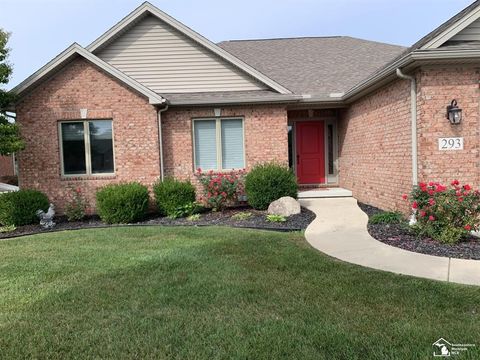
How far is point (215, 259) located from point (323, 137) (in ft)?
28.9

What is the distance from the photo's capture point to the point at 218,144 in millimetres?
11062

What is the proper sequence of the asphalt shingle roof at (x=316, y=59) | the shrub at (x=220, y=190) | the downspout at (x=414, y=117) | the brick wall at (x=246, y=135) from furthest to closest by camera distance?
the asphalt shingle roof at (x=316, y=59), the brick wall at (x=246, y=135), the shrub at (x=220, y=190), the downspout at (x=414, y=117)

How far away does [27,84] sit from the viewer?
970 centimetres

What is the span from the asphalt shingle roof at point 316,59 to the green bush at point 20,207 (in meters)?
7.93

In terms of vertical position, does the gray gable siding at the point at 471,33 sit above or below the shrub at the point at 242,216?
above

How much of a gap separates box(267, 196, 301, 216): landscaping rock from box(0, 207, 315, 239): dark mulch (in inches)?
6.3

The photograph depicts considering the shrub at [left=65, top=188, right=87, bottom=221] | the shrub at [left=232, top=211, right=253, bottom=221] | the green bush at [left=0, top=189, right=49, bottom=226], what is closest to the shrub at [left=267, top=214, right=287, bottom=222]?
the shrub at [left=232, top=211, right=253, bottom=221]

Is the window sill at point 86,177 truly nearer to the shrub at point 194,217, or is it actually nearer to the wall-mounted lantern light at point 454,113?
the shrub at point 194,217

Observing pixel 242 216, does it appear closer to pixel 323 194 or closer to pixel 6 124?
pixel 323 194

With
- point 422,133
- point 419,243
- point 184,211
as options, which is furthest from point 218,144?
point 419,243

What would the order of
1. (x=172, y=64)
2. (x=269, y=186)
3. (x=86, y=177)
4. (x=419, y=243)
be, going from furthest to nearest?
(x=172, y=64) → (x=86, y=177) → (x=269, y=186) → (x=419, y=243)

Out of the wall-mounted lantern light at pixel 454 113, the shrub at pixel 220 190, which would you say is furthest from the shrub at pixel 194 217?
the wall-mounted lantern light at pixel 454 113

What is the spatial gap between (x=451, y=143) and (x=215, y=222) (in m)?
5.30

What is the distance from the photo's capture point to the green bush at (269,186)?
9672 millimetres
